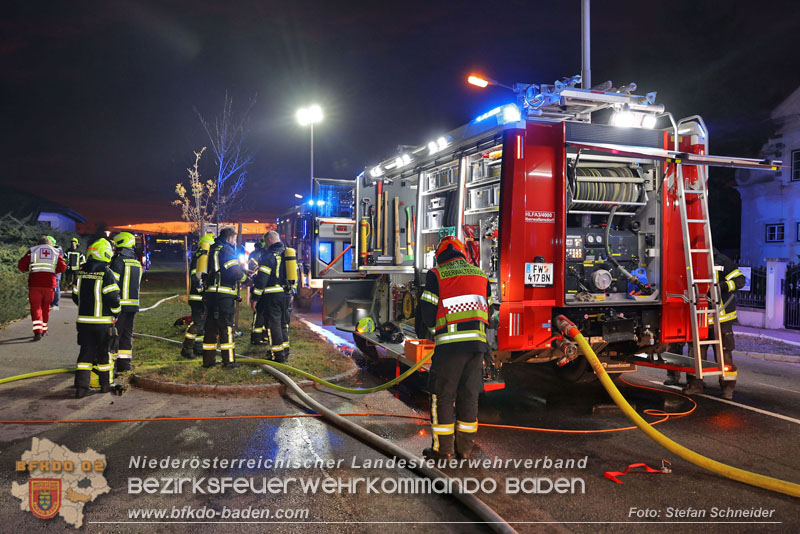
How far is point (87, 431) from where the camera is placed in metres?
4.99

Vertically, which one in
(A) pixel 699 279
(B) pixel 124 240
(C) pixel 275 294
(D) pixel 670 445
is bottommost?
(D) pixel 670 445

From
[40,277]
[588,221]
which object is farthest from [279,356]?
[40,277]

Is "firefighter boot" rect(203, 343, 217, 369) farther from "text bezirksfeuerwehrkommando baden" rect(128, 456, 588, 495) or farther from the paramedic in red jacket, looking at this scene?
the paramedic in red jacket

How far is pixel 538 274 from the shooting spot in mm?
5520

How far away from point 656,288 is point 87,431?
612 cm

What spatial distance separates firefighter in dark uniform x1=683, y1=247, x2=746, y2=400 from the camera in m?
6.33

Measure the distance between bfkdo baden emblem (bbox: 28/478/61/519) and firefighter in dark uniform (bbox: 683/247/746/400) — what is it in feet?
21.1

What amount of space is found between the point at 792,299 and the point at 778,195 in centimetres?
1304

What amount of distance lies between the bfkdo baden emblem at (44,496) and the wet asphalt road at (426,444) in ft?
0.39

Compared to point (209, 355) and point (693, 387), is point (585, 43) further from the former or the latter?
point (209, 355)

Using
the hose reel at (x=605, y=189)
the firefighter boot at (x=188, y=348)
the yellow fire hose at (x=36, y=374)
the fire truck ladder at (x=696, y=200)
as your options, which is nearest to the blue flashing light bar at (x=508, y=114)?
the fire truck ladder at (x=696, y=200)

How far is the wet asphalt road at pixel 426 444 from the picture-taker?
3.42 metres

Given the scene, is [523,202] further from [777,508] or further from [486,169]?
[777,508]

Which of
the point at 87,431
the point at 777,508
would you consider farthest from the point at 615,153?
the point at 87,431
